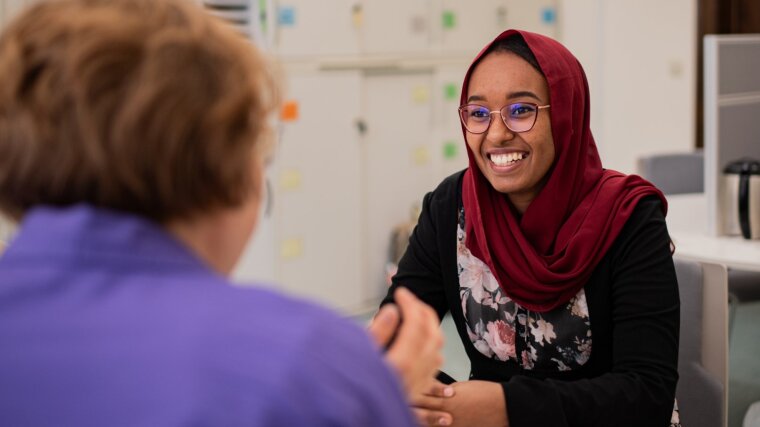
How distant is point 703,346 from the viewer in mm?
1818

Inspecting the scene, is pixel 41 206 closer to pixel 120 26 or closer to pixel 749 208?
pixel 120 26

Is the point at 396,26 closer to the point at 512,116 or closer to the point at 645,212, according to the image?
the point at 512,116

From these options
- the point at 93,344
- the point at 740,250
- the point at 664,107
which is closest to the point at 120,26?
the point at 93,344

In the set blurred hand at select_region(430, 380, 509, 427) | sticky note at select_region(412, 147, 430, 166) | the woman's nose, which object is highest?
the woman's nose

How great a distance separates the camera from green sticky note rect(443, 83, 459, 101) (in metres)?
4.87

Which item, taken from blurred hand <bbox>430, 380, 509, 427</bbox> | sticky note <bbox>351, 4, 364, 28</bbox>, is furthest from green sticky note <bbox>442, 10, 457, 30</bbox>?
blurred hand <bbox>430, 380, 509, 427</bbox>

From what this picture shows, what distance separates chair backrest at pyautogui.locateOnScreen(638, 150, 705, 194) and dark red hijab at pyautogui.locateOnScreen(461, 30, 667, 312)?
210 centimetres

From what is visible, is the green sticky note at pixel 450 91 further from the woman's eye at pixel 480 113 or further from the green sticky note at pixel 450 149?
the woman's eye at pixel 480 113

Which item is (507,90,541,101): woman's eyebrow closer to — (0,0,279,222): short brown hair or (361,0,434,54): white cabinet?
(0,0,279,222): short brown hair

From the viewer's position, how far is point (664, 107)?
590cm

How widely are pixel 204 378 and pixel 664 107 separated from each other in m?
5.70

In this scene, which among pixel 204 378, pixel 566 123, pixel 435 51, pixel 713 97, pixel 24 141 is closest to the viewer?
pixel 204 378

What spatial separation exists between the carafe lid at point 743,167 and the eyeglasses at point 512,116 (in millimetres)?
1522

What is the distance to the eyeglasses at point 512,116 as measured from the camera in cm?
170
